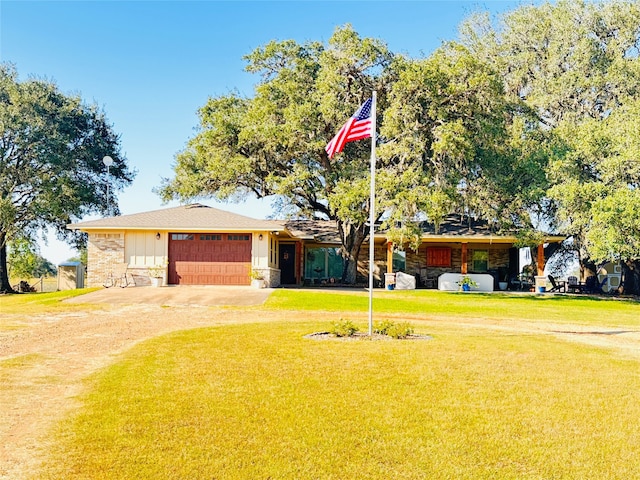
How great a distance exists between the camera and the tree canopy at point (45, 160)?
31078 millimetres

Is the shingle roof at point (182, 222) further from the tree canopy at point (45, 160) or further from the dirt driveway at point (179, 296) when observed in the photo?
the tree canopy at point (45, 160)

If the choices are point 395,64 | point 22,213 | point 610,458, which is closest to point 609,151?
point 395,64

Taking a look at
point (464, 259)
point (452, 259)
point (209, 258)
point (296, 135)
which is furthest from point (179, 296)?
point (452, 259)

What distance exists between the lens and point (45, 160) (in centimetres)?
3105

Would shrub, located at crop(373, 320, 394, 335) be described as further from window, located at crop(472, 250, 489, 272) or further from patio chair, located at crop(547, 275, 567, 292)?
patio chair, located at crop(547, 275, 567, 292)

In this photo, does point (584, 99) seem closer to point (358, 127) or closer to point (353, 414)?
point (358, 127)

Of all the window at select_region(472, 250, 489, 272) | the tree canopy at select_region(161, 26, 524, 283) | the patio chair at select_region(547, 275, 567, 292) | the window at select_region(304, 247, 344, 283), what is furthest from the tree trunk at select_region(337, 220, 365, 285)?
the patio chair at select_region(547, 275, 567, 292)

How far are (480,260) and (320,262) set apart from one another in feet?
27.2

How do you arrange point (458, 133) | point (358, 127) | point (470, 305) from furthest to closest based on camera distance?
point (458, 133)
point (470, 305)
point (358, 127)

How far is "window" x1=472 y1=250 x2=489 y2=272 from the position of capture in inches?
1217

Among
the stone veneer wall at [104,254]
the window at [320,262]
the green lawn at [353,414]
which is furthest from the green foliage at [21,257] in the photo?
the green lawn at [353,414]

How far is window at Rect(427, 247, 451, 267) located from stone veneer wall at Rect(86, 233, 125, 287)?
1507 centimetres

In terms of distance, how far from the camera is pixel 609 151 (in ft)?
80.1

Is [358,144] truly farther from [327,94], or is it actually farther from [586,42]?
[586,42]
